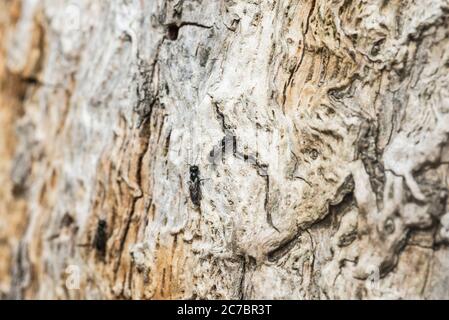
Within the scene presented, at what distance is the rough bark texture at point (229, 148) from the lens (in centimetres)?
122

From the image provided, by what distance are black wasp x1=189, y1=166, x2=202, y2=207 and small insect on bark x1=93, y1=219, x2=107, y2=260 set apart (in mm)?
324

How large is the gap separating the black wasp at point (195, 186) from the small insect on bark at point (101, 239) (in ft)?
1.06

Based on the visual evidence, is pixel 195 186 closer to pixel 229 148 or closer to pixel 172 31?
pixel 229 148

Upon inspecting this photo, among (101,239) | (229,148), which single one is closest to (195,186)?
(229,148)

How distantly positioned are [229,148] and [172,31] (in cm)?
38

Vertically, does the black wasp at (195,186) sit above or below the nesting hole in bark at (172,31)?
below

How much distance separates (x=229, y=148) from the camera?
142 centimetres

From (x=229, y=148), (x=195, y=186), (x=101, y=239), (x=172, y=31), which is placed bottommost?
(x=101, y=239)

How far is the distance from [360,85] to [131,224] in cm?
71

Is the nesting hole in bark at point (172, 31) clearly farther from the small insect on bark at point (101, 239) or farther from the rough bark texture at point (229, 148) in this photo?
the small insect on bark at point (101, 239)

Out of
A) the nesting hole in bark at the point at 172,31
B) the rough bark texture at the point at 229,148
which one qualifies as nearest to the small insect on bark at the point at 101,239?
the rough bark texture at the point at 229,148

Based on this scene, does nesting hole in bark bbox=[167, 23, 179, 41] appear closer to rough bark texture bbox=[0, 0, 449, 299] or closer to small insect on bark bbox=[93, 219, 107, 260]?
rough bark texture bbox=[0, 0, 449, 299]

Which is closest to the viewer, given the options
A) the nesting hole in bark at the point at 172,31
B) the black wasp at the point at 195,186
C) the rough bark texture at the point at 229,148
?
the rough bark texture at the point at 229,148

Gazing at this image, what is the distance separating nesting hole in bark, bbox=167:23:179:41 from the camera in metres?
1.56
